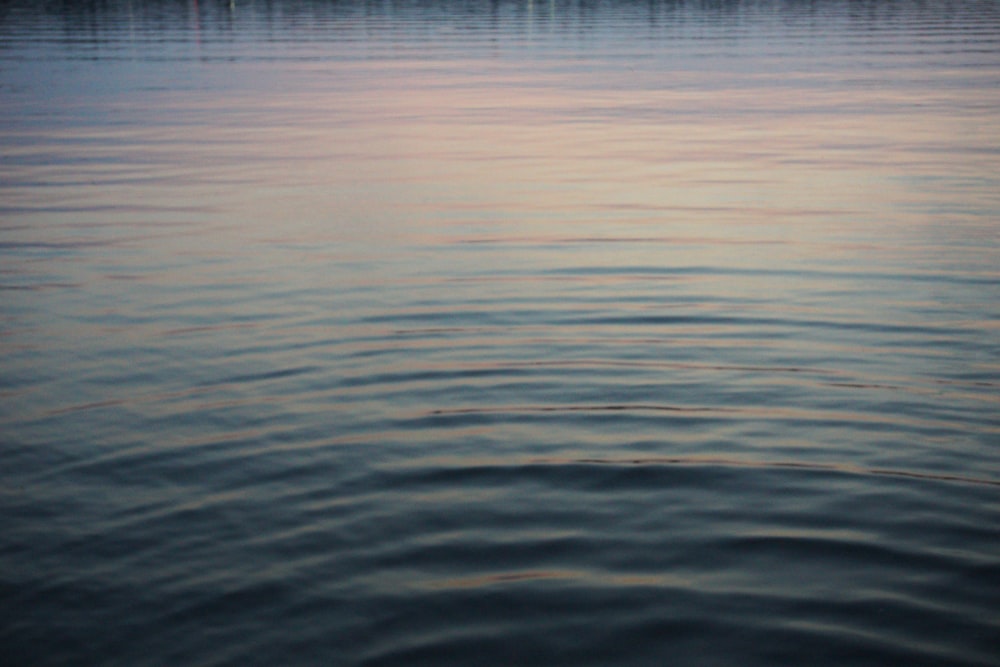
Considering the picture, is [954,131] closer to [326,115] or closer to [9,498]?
[326,115]

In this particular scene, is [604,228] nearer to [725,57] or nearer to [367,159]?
[367,159]

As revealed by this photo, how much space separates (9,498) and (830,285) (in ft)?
25.3

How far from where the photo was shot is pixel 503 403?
9180 mm

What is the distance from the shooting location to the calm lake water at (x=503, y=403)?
603cm

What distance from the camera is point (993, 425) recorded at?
8523mm

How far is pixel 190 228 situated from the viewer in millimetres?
16172

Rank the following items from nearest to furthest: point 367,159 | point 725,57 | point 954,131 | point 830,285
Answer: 1. point 830,285
2. point 367,159
3. point 954,131
4. point 725,57

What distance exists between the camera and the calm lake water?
603cm

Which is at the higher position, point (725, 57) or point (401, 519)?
point (725, 57)

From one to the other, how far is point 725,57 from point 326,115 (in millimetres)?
22777

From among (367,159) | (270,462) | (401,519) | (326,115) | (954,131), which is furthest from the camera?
(326,115)

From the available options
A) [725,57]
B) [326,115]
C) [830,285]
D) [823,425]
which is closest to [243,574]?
[823,425]

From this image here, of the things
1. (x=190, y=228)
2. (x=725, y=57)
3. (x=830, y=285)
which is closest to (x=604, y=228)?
(x=830, y=285)

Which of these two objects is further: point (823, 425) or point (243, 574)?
point (823, 425)
